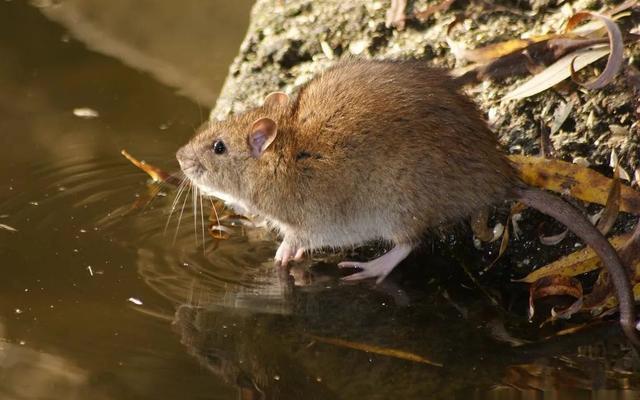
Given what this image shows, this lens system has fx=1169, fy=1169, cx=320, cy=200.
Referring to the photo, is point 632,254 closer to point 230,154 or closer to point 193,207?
point 230,154

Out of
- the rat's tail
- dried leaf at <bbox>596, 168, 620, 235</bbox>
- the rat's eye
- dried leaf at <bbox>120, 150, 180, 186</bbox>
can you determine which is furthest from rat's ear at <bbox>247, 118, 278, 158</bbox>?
dried leaf at <bbox>596, 168, 620, 235</bbox>

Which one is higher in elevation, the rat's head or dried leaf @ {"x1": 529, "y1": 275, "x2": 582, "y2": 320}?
the rat's head

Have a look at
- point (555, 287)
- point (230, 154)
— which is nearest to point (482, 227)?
point (555, 287)

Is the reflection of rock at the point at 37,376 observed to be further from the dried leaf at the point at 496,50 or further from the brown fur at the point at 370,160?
the dried leaf at the point at 496,50

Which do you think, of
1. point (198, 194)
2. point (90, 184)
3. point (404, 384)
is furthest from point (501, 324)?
point (90, 184)

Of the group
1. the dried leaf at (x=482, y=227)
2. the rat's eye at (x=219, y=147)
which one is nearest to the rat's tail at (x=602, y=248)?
the dried leaf at (x=482, y=227)

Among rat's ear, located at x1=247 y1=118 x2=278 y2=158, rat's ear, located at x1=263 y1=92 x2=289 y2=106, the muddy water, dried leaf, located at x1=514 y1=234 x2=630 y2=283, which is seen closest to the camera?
the muddy water

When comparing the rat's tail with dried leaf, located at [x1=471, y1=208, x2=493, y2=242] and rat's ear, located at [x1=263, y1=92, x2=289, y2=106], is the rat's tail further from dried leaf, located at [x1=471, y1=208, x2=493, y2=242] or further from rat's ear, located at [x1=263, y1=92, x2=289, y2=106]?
rat's ear, located at [x1=263, y1=92, x2=289, y2=106]

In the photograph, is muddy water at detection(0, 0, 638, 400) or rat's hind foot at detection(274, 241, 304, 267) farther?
rat's hind foot at detection(274, 241, 304, 267)
